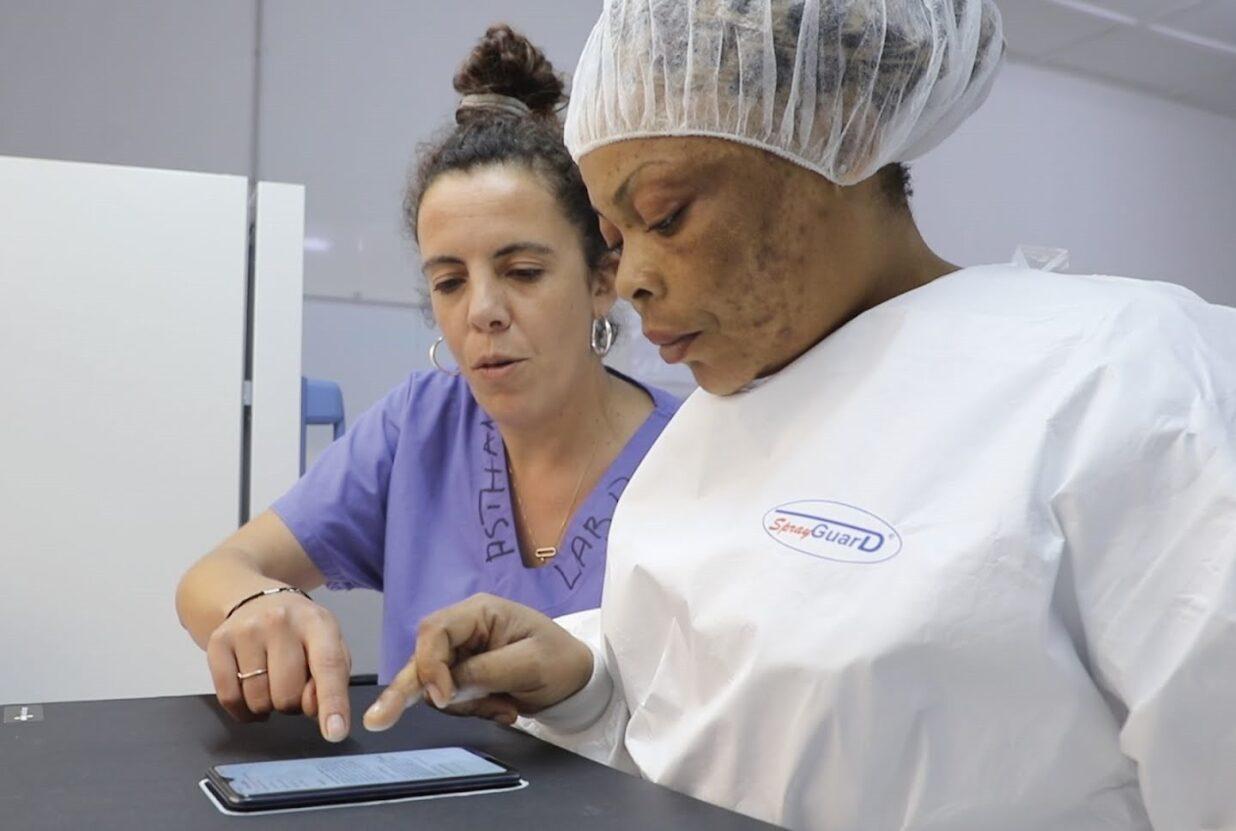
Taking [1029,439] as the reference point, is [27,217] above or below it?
above


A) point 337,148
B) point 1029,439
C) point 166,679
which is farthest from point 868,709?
point 337,148

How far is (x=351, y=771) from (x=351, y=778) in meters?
0.02

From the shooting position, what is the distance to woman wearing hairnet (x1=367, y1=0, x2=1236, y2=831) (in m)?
0.53

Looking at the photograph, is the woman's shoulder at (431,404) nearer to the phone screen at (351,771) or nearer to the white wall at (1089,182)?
the phone screen at (351,771)

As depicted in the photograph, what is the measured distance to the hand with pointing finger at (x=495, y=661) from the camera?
2.27 feet

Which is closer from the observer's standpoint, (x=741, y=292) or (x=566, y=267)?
(x=741, y=292)

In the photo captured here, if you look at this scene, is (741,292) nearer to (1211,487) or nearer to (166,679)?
(1211,487)

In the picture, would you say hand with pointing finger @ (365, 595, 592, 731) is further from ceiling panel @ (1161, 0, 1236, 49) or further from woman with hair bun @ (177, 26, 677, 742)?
ceiling panel @ (1161, 0, 1236, 49)

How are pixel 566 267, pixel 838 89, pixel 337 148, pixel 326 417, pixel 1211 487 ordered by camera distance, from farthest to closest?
pixel 337 148 → pixel 326 417 → pixel 566 267 → pixel 838 89 → pixel 1211 487

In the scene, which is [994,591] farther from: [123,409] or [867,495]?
[123,409]

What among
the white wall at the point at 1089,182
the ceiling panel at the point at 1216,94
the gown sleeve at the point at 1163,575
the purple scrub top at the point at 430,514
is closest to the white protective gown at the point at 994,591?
the gown sleeve at the point at 1163,575

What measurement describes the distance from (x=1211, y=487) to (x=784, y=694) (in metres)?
0.22

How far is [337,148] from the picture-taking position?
2.58 m

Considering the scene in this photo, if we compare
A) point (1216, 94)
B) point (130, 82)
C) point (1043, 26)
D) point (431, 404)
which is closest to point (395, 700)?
point (431, 404)
